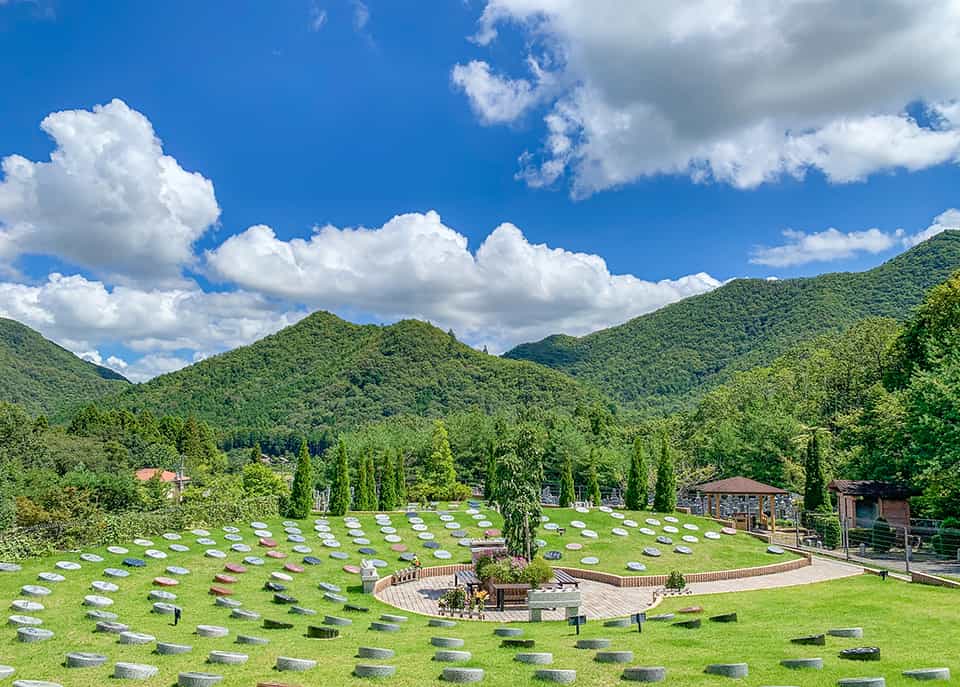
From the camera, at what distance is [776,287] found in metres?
170

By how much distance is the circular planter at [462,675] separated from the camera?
11820 mm

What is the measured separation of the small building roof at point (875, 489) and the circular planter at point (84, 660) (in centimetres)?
3711

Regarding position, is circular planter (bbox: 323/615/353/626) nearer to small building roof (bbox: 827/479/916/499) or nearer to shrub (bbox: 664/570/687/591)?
shrub (bbox: 664/570/687/591)

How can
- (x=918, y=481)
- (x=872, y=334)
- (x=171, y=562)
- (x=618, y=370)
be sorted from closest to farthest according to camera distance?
(x=171, y=562), (x=918, y=481), (x=872, y=334), (x=618, y=370)

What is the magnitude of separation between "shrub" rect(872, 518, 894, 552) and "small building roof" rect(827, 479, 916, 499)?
6.44 feet

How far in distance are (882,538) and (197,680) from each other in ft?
113

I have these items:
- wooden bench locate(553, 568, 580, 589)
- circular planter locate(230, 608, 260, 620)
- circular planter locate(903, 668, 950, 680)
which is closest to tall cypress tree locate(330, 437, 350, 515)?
wooden bench locate(553, 568, 580, 589)

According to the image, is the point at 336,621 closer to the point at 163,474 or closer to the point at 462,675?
the point at 462,675

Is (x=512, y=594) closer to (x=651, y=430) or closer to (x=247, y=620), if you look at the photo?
(x=247, y=620)

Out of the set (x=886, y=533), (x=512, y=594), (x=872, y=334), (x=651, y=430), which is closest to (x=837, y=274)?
(x=651, y=430)

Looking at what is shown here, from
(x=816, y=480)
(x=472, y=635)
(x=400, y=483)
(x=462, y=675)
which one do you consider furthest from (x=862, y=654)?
(x=400, y=483)

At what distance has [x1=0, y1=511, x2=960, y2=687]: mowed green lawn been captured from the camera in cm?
1202

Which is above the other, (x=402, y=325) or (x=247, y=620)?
(x=402, y=325)

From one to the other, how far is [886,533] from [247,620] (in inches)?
1267
